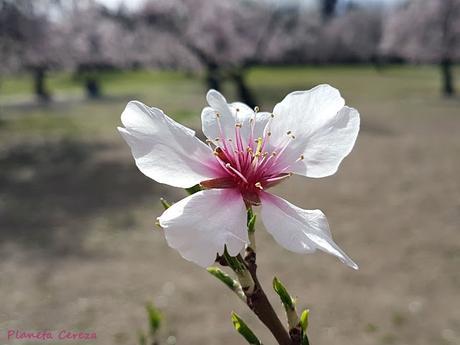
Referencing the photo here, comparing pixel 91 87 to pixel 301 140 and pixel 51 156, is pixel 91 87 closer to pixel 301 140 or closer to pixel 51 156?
pixel 51 156

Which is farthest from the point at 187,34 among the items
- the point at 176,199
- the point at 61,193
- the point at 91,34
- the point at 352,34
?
the point at 352,34

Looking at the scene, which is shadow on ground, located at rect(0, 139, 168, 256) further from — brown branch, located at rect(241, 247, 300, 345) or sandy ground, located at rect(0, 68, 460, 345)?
brown branch, located at rect(241, 247, 300, 345)

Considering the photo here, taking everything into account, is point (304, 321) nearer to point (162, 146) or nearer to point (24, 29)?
point (162, 146)

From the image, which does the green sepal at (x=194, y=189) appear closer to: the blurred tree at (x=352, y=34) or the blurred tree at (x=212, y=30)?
the blurred tree at (x=212, y=30)

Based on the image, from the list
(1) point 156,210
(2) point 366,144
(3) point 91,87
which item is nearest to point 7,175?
(1) point 156,210

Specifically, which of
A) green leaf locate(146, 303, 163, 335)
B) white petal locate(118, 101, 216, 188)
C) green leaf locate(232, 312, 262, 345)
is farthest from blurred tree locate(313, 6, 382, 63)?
green leaf locate(232, 312, 262, 345)

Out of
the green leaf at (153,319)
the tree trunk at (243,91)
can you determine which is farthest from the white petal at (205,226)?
the tree trunk at (243,91)
